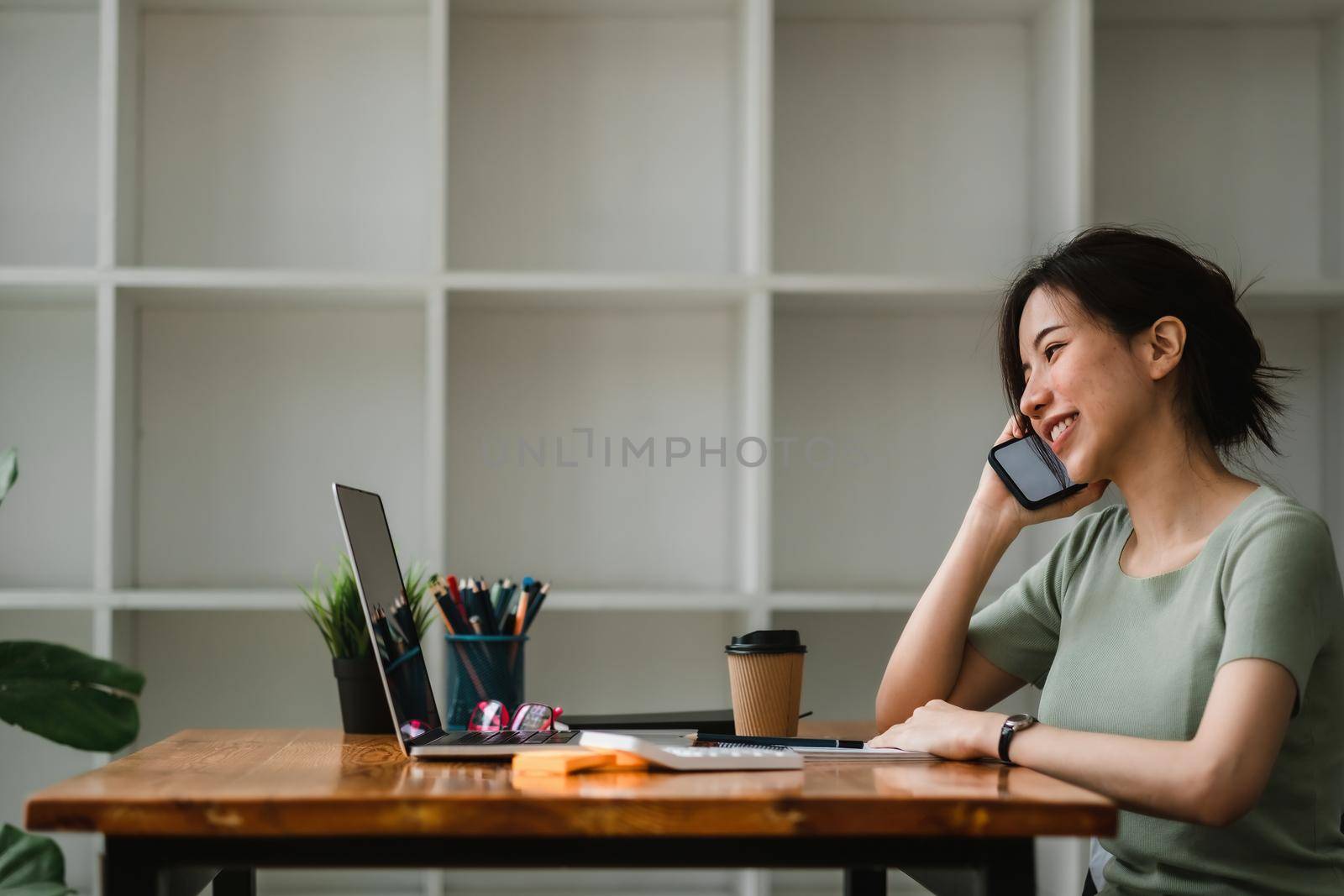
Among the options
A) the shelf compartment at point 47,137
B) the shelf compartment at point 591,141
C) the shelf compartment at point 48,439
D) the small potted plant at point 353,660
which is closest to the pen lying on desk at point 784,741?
the small potted plant at point 353,660

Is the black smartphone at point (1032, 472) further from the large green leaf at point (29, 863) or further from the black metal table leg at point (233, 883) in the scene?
the large green leaf at point (29, 863)

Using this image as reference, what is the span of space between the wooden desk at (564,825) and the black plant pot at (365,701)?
542 millimetres

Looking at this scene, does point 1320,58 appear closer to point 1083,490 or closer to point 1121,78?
point 1121,78

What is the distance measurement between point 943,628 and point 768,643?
0.94 ft

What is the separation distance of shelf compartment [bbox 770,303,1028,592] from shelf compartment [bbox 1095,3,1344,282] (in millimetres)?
457

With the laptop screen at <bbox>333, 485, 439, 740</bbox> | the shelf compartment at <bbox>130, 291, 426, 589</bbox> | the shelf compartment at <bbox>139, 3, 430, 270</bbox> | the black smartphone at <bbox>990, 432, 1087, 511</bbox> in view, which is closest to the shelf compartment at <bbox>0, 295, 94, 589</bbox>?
the shelf compartment at <bbox>130, 291, 426, 589</bbox>

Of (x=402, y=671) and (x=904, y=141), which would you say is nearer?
(x=402, y=671)

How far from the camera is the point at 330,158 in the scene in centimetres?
242

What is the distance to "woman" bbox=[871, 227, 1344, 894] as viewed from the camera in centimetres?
110

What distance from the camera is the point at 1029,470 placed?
1.61 metres

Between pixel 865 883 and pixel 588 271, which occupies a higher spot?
pixel 588 271

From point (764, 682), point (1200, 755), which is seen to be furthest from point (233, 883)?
point (1200, 755)

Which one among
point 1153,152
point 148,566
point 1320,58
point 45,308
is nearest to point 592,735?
point 148,566

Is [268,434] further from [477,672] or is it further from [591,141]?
[477,672]
